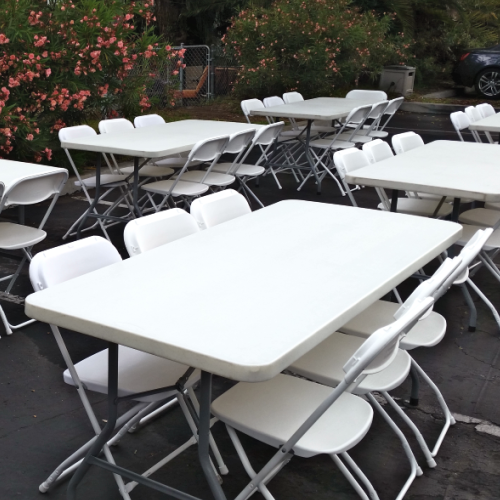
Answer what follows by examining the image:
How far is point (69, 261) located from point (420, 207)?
2.74 meters

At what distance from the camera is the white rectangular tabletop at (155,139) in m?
4.73

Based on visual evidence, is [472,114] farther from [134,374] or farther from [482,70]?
[482,70]

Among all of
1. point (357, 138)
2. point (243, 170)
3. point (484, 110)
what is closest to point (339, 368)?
point (243, 170)

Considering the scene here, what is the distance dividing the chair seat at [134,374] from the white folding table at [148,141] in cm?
242

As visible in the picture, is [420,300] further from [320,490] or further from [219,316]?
[320,490]

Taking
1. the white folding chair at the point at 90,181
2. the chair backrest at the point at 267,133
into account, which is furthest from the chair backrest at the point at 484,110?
the white folding chair at the point at 90,181

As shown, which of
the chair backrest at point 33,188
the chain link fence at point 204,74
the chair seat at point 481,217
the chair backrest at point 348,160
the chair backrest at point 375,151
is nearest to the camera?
the chair backrest at point 33,188

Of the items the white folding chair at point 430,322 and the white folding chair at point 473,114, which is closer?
the white folding chair at point 430,322

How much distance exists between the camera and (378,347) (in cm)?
178

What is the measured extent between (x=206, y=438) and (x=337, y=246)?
948 mm

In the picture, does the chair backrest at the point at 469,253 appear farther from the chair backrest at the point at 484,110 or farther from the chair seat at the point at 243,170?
the chair backrest at the point at 484,110

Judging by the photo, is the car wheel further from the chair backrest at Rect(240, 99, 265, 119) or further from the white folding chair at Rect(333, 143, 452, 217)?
the white folding chair at Rect(333, 143, 452, 217)

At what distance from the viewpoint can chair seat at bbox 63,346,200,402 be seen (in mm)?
2240

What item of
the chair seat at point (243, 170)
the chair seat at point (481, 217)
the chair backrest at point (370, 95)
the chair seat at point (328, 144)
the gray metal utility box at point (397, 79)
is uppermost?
the chair seat at point (481, 217)
